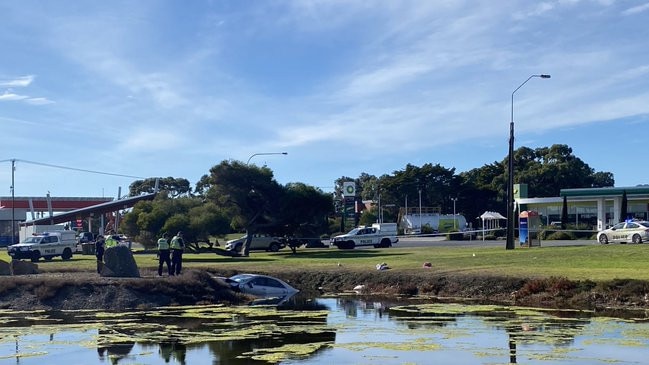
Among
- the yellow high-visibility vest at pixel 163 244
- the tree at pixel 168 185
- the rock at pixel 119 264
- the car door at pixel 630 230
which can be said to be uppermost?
the tree at pixel 168 185

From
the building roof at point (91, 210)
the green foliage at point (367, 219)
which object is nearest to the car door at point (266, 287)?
the building roof at point (91, 210)

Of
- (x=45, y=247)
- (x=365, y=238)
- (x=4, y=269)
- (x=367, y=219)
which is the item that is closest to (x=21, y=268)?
(x=4, y=269)

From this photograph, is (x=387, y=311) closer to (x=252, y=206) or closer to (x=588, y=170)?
(x=252, y=206)

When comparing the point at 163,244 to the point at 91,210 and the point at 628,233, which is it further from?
the point at 91,210

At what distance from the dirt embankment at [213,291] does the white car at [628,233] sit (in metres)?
20.3

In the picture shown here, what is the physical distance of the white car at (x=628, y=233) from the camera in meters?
49.5

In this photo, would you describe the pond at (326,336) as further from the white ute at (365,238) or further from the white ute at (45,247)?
the white ute at (365,238)

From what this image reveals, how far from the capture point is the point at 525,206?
9262 centimetres

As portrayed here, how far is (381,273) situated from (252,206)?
24.1 metres

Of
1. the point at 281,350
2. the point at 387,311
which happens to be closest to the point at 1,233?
the point at 387,311

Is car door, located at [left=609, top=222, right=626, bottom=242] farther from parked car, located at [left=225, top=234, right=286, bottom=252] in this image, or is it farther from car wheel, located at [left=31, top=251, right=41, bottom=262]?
car wheel, located at [left=31, top=251, right=41, bottom=262]

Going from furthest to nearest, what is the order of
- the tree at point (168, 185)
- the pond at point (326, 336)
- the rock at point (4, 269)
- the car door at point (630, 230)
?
the tree at point (168, 185) → the car door at point (630, 230) → the rock at point (4, 269) → the pond at point (326, 336)

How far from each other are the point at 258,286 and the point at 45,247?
26.1 meters

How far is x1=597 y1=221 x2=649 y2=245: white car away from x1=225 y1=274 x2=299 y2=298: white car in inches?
1009
